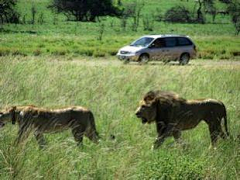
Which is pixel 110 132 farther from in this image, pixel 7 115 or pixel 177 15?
pixel 177 15

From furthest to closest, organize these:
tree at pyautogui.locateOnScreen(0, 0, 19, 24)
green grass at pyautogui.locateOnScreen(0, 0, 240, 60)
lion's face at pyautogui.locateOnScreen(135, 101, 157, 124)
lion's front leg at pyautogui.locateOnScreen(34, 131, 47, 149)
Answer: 1. tree at pyautogui.locateOnScreen(0, 0, 19, 24)
2. green grass at pyautogui.locateOnScreen(0, 0, 240, 60)
3. lion's face at pyautogui.locateOnScreen(135, 101, 157, 124)
4. lion's front leg at pyautogui.locateOnScreen(34, 131, 47, 149)

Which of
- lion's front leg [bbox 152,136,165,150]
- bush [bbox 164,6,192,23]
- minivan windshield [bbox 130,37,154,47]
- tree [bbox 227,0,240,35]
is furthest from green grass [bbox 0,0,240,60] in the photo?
lion's front leg [bbox 152,136,165,150]

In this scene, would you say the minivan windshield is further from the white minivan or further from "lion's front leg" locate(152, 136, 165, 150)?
"lion's front leg" locate(152, 136, 165, 150)

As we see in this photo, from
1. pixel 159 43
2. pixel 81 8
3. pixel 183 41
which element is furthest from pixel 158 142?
pixel 81 8

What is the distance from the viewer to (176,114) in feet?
25.5

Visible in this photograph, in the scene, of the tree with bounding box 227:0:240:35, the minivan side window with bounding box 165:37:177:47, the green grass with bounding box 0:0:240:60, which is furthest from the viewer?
the tree with bounding box 227:0:240:35

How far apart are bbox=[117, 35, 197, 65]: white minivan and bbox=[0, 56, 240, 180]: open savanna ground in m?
14.0

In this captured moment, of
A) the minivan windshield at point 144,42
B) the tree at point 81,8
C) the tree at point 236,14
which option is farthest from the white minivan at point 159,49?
the tree at point 81,8

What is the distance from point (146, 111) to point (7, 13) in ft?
169

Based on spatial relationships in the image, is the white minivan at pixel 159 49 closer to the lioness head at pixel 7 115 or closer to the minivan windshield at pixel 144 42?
the minivan windshield at pixel 144 42

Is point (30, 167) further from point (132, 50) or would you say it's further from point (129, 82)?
point (132, 50)

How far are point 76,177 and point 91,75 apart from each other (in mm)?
6707

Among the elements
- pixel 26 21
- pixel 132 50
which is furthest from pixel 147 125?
pixel 26 21

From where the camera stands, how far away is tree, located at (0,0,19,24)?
5477cm
